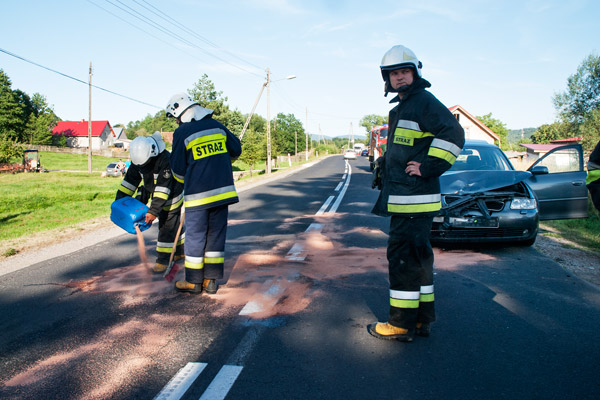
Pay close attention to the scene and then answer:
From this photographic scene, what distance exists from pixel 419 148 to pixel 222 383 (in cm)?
214

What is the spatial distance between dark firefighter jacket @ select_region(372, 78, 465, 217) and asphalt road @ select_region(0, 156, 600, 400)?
3.45ft

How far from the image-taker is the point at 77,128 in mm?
91938

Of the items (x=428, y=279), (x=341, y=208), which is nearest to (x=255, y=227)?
(x=341, y=208)

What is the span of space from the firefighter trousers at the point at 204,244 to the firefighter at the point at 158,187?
78 cm

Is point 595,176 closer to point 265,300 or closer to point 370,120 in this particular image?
point 265,300

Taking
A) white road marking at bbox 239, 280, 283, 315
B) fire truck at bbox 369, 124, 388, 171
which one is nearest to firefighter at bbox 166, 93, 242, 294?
white road marking at bbox 239, 280, 283, 315

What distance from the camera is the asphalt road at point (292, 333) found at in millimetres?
2754

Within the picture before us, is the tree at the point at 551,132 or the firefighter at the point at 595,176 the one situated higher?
the tree at the point at 551,132

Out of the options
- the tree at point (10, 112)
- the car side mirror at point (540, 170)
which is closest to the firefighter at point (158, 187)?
the car side mirror at point (540, 170)

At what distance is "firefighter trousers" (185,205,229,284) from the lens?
14.9 feet

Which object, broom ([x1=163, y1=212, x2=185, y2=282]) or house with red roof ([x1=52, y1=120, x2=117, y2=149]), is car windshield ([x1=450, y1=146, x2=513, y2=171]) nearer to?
broom ([x1=163, y1=212, x2=185, y2=282])

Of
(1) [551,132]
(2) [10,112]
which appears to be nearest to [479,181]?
(1) [551,132]

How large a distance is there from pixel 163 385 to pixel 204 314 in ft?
4.19

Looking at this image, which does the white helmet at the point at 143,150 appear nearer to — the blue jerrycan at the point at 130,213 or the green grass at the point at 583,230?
the blue jerrycan at the point at 130,213
